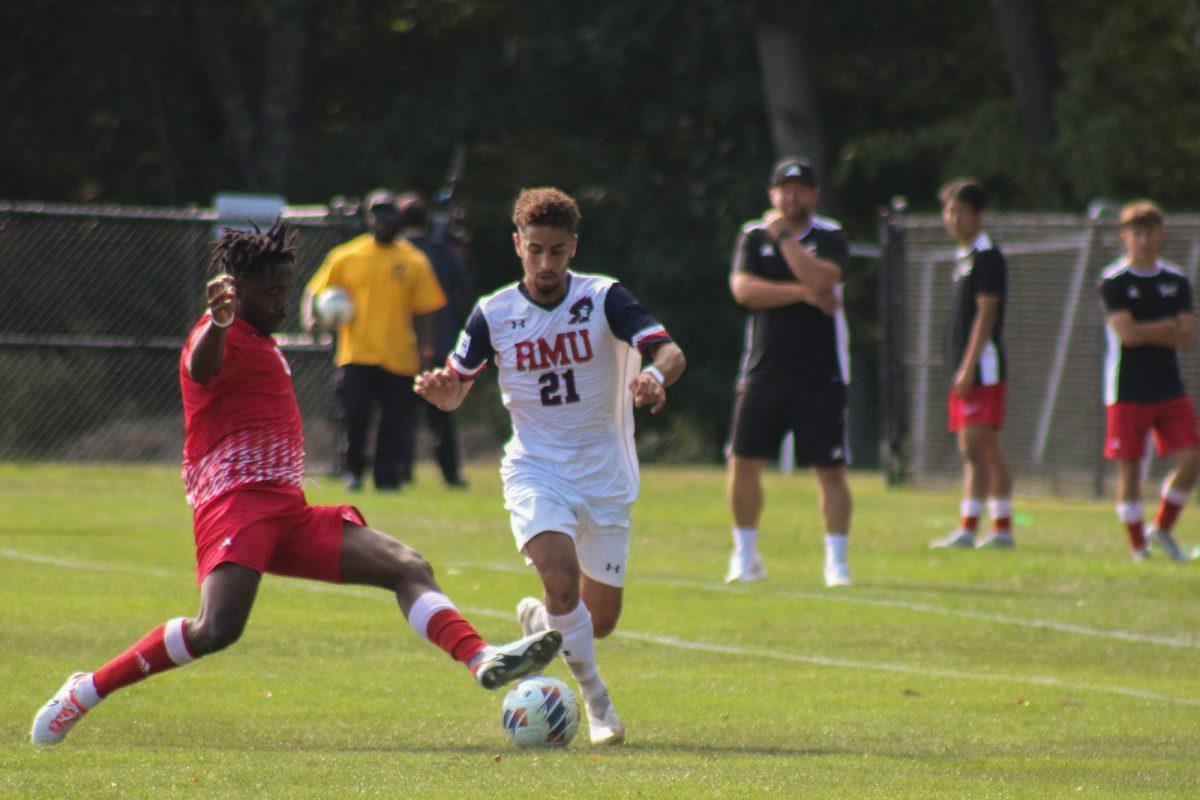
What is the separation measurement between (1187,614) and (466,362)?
5046 mm

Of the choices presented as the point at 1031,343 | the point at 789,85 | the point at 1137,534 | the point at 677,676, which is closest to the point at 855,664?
the point at 677,676

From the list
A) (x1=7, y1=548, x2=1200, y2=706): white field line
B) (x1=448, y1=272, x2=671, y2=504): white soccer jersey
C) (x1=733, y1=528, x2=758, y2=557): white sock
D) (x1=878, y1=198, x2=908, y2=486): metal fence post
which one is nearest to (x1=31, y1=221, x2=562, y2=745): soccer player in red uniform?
(x1=448, y1=272, x2=671, y2=504): white soccer jersey

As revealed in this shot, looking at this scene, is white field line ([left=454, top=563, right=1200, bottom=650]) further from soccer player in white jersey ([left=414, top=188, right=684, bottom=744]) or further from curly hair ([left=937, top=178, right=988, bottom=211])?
soccer player in white jersey ([left=414, top=188, right=684, bottom=744])

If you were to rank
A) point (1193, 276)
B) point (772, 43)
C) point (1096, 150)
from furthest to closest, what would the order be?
point (772, 43) < point (1096, 150) < point (1193, 276)

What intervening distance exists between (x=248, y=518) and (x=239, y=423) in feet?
1.10

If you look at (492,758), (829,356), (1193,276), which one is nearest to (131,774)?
(492,758)

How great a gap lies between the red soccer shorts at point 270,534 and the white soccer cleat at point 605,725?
105cm

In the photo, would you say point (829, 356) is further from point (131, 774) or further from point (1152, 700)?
point (131, 774)

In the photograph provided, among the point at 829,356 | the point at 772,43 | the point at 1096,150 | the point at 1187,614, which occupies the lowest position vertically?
the point at 1187,614

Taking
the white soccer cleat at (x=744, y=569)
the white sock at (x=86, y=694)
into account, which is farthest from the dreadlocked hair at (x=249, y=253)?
the white soccer cleat at (x=744, y=569)

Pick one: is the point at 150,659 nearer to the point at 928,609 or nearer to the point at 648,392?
the point at 648,392

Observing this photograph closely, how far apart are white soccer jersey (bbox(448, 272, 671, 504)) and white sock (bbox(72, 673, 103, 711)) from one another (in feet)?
5.68

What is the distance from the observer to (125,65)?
108 feet

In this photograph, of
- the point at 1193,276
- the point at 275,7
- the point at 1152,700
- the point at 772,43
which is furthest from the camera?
the point at 275,7
